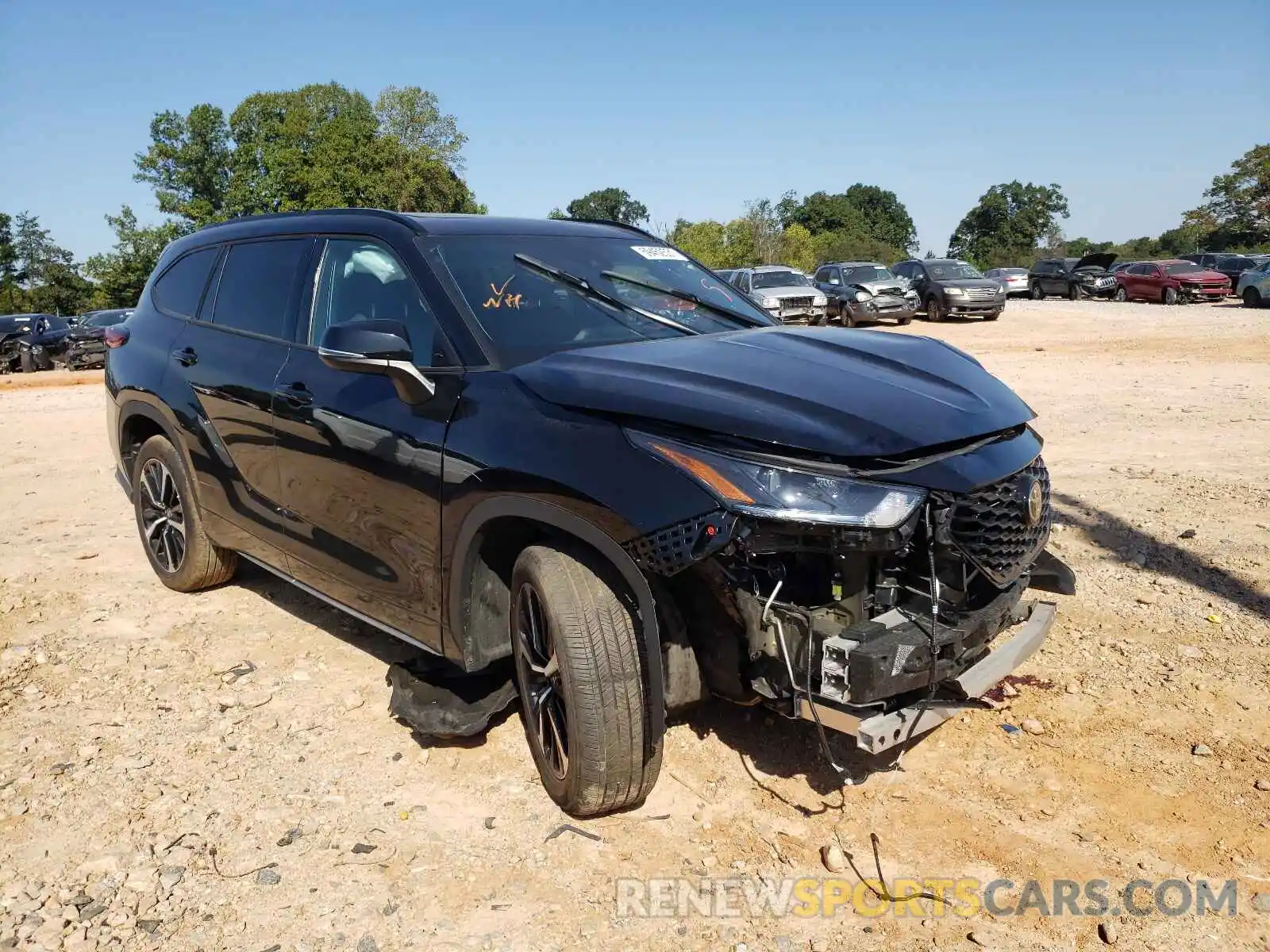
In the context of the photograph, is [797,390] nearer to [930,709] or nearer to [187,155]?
[930,709]

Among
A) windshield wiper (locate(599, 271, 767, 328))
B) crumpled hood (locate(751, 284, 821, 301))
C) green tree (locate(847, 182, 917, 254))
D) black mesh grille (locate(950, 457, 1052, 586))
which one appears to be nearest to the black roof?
windshield wiper (locate(599, 271, 767, 328))

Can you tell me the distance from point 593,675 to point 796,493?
817mm

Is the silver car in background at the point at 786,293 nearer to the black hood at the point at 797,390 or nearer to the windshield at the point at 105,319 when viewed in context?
the windshield at the point at 105,319

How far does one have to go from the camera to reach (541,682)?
3223 mm

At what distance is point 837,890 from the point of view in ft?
9.28

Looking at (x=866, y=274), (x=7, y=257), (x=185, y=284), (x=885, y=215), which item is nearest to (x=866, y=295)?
(x=866, y=274)

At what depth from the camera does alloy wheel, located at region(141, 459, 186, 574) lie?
17.2 feet

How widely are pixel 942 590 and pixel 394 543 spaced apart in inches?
73.8

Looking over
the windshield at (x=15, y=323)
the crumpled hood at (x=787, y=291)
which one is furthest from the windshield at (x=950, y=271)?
the windshield at (x=15, y=323)

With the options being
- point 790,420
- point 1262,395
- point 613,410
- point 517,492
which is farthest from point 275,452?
point 1262,395

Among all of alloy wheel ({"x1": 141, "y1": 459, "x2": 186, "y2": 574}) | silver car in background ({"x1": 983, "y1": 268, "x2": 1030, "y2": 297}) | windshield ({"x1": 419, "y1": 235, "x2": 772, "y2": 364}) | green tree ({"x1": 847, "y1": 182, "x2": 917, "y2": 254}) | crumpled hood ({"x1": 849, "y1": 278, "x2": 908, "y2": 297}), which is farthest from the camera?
green tree ({"x1": 847, "y1": 182, "x2": 917, "y2": 254})

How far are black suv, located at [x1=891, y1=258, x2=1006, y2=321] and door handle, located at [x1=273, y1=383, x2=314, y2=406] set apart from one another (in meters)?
25.2

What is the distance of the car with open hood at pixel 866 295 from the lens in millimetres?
25125

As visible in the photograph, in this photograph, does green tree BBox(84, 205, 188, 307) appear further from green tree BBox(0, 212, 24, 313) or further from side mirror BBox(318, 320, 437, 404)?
side mirror BBox(318, 320, 437, 404)
